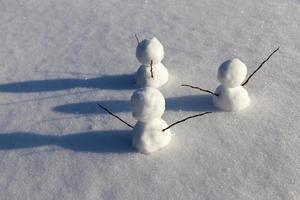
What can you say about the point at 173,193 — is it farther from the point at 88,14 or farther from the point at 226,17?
the point at 88,14

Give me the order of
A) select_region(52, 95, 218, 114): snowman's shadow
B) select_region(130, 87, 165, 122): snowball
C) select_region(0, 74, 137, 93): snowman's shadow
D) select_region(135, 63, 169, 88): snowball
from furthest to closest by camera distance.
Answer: select_region(0, 74, 137, 93): snowman's shadow
select_region(135, 63, 169, 88): snowball
select_region(52, 95, 218, 114): snowman's shadow
select_region(130, 87, 165, 122): snowball

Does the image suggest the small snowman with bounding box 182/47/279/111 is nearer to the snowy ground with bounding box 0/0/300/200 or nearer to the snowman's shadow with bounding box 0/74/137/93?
→ the snowy ground with bounding box 0/0/300/200

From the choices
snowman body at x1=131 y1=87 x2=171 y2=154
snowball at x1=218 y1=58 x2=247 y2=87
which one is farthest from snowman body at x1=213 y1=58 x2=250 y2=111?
snowman body at x1=131 y1=87 x2=171 y2=154

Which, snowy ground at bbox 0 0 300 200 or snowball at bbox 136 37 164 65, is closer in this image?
snowy ground at bbox 0 0 300 200

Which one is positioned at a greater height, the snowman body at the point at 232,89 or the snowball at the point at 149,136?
the snowman body at the point at 232,89

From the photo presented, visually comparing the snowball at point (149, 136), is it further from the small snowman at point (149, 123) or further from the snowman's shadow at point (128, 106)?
the snowman's shadow at point (128, 106)

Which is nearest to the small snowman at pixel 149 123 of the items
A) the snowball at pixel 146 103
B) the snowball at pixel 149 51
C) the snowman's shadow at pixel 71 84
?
the snowball at pixel 146 103
